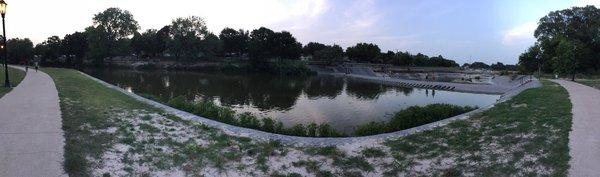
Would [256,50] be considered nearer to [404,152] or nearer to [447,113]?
[447,113]

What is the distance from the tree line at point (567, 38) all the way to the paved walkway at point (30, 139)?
71.4 metres

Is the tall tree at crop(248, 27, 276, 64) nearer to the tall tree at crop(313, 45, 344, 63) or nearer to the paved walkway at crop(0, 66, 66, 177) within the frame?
the tall tree at crop(313, 45, 344, 63)

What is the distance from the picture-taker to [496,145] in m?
13.4

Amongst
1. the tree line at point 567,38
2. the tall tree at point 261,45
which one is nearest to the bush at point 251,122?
the tree line at point 567,38

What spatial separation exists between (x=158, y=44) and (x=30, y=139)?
5072 inches

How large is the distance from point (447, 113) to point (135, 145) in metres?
15.8

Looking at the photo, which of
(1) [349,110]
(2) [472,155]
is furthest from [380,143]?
(1) [349,110]

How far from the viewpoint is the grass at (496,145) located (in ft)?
36.5

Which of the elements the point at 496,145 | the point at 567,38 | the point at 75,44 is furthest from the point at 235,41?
the point at 496,145

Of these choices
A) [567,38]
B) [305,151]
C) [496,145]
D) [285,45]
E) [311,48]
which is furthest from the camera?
[311,48]

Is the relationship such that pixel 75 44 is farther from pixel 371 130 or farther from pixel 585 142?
pixel 585 142

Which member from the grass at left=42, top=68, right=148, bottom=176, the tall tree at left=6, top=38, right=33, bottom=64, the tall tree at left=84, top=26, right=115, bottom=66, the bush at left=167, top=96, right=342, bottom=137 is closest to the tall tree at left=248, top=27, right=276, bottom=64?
the tall tree at left=84, top=26, right=115, bottom=66

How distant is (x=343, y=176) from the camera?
1181cm

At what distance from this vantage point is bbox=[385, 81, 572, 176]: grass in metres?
11.1
